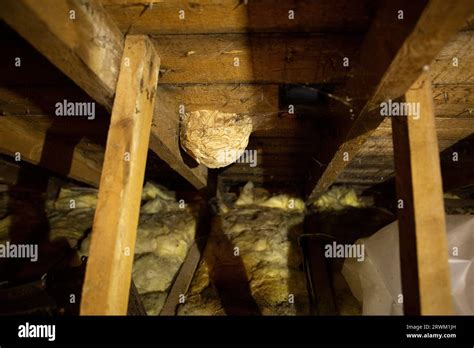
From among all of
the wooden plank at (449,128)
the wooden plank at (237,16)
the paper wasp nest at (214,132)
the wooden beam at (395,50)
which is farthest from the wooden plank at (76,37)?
the wooden plank at (449,128)

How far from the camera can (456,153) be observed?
247cm

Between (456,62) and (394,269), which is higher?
(456,62)

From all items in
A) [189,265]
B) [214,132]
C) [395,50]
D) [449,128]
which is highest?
[449,128]

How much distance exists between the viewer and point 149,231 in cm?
332

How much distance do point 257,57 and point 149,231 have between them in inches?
Answer: 106

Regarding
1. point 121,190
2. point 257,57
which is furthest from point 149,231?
point 257,57

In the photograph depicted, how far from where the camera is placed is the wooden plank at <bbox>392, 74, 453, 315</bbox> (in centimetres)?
85

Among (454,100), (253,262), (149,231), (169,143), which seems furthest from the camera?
(149,231)

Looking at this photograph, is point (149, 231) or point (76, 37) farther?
point (149, 231)

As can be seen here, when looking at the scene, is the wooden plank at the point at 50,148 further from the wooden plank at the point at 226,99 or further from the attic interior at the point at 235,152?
the wooden plank at the point at 226,99

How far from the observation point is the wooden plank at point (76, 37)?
0.76 metres

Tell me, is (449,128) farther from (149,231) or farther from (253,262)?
(149,231)

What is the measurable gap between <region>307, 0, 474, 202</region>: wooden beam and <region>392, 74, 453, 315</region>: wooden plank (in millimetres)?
133

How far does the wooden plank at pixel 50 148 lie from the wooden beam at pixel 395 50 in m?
2.43
